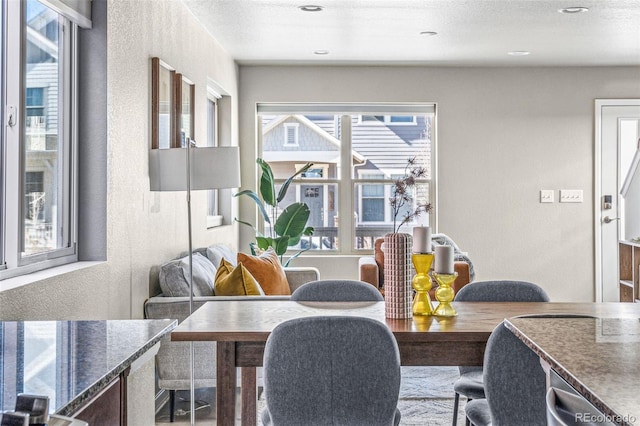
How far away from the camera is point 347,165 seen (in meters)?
6.95

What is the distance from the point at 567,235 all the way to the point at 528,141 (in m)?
1.01

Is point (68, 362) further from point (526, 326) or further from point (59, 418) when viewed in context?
point (526, 326)

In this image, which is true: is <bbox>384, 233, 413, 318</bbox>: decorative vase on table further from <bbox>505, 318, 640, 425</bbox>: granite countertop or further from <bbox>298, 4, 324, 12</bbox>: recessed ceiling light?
<bbox>298, 4, 324, 12</bbox>: recessed ceiling light

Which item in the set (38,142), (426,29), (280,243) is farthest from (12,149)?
(426,29)

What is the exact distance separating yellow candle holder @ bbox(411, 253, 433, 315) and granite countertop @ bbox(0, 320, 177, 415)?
0.98 m

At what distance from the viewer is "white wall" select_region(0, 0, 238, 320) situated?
2.69m

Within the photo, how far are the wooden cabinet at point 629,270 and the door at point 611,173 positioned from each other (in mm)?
813

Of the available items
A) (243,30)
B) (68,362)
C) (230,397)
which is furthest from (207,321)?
(243,30)

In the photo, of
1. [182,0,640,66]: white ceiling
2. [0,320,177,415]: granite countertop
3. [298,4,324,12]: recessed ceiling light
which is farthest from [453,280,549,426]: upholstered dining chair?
[298,4,324,12]: recessed ceiling light

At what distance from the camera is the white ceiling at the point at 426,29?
4.60 m

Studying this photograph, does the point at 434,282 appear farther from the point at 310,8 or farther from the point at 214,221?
the point at 310,8

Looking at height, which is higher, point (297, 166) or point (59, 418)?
point (297, 166)

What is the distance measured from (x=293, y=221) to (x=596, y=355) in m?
4.48

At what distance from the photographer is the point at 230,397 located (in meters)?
2.34
